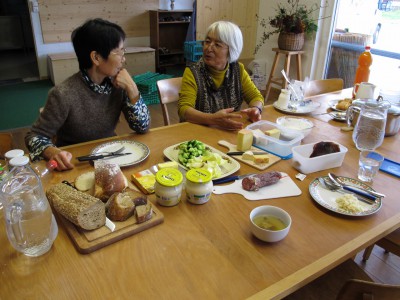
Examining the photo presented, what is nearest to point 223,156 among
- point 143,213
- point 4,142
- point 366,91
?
point 143,213

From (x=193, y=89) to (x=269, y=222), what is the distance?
115cm

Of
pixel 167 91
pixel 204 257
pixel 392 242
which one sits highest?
pixel 167 91

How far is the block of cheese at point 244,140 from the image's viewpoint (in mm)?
1342

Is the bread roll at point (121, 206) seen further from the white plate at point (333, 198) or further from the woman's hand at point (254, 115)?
the woman's hand at point (254, 115)

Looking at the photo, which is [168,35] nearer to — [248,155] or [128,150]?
[128,150]

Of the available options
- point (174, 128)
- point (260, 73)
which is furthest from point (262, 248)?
point (260, 73)

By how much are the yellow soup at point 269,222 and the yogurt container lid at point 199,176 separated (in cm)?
19

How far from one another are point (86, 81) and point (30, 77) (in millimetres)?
4235

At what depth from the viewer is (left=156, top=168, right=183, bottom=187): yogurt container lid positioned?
0.97m

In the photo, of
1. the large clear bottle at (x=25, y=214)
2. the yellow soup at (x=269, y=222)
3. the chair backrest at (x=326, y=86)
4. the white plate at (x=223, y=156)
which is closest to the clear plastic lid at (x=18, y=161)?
the large clear bottle at (x=25, y=214)

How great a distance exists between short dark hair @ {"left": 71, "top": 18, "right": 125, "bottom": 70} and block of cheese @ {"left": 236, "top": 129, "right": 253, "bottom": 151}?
27.3 inches

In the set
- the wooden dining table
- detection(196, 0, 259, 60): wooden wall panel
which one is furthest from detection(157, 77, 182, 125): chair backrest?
detection(196, 0, 259, 60): wooden wall panel

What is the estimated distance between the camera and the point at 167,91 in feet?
6.65

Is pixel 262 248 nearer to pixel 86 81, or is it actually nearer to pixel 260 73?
pixel 86 81
